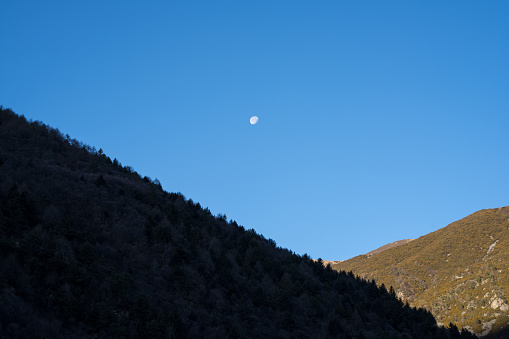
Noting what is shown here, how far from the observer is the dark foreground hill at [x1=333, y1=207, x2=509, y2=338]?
254 ft

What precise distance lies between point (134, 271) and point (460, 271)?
8774 cm

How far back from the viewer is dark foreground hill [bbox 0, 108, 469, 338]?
25.2 metres

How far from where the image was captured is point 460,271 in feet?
319

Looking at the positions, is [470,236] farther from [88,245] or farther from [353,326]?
[88,245]

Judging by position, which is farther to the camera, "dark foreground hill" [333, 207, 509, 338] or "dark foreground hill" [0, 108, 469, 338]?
"dark foreground hill" [333, 207, 509, 338]

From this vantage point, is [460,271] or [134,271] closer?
[134,271]

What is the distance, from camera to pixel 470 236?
113 m

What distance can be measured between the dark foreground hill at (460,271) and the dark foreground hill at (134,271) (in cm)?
2756

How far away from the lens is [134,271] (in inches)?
1271

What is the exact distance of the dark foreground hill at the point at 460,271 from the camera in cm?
7744

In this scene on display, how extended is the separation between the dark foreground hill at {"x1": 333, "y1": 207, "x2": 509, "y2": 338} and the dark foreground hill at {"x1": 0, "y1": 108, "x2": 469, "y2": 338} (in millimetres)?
27560

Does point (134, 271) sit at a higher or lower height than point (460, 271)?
higher

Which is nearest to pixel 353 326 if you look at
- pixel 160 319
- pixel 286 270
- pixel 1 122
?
pixel 286 270

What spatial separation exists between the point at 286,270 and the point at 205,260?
13674mm
